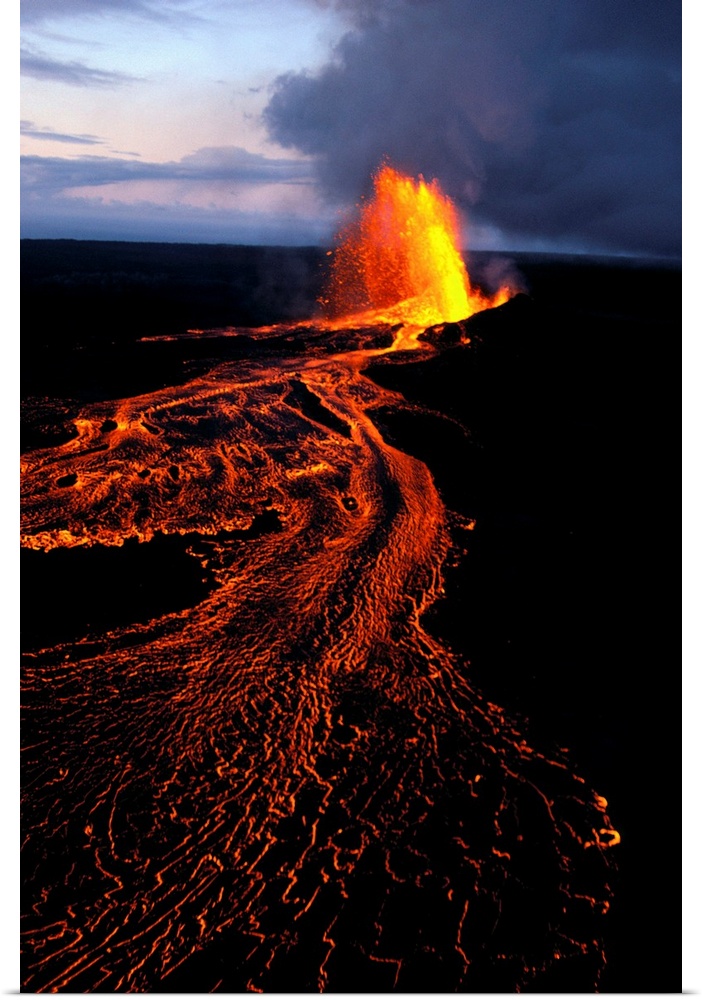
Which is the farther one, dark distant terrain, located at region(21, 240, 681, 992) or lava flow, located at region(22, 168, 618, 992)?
dark distant terrain, located at region(21, 240, 681, 992)

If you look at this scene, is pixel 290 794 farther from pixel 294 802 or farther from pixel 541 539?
pixel 541 539

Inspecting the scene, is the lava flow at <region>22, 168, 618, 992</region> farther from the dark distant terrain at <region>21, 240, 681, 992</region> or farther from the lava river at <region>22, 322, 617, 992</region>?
the dark distant terrain at <region>21, 240, 681, 992</region>

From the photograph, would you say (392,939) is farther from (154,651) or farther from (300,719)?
(154,651)

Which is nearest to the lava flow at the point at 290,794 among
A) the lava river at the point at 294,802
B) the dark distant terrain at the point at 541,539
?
the lava river at the point at 294,802

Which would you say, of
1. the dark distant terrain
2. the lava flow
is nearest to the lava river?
the lava flow

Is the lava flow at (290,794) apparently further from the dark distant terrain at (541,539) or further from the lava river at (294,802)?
the dark distant terrain at (541,539)

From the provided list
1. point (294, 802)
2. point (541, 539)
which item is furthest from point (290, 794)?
point (541, 539)
